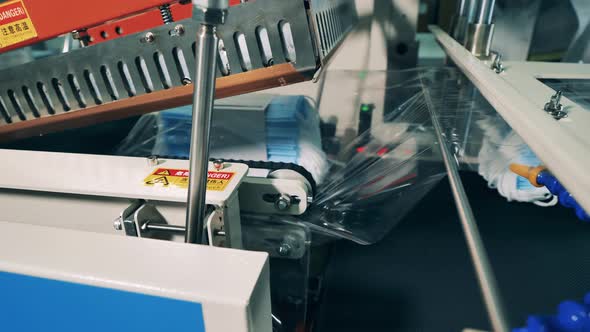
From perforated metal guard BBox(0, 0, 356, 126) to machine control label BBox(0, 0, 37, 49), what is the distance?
55 millimetres

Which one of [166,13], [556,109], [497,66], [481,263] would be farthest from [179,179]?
[497,66]

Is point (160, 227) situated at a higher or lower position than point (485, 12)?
lower

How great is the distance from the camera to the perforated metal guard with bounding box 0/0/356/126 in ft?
1.85

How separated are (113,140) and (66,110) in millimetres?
426

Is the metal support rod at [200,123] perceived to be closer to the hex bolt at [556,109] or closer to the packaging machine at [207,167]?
the packaging machine at [207,167]

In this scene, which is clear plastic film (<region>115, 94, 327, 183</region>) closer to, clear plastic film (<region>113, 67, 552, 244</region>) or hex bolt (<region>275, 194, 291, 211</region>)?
clear plastic film (<region>113, 67, 552, 244</region>)

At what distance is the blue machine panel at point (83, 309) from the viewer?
1.22 feet

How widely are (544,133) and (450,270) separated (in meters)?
0.94

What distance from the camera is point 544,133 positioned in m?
0.42

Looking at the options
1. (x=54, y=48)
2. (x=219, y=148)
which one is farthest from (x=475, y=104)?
(x=54, y=48)

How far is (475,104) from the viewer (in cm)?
98

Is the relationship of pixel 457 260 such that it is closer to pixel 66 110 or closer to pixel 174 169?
pixel 174 169

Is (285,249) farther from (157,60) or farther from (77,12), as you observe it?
(77,12)

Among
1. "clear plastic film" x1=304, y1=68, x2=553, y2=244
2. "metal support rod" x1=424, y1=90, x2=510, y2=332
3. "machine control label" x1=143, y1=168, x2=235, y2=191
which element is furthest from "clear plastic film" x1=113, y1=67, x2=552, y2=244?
"machine control label" x1=143, y1=168, x2=235, y2=191
